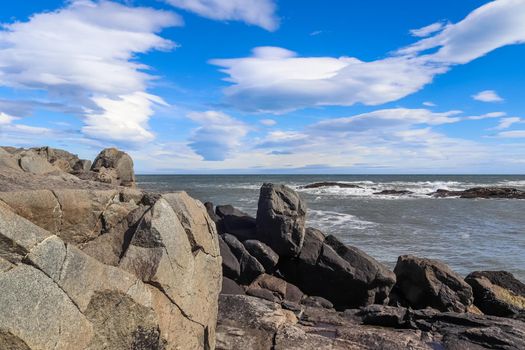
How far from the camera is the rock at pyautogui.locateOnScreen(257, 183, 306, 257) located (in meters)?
15.5

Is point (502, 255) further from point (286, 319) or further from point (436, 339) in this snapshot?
point (286, 319)

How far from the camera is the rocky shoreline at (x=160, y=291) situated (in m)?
4.75

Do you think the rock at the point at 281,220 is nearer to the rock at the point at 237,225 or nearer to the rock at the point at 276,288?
the rock at the point at 237,225

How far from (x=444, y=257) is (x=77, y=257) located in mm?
17299

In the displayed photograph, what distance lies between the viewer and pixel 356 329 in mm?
9086

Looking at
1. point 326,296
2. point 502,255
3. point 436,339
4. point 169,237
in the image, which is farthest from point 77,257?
point 502,255

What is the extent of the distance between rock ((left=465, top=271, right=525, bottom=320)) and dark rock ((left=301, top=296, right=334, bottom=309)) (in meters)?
4.57

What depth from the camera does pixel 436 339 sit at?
900cm

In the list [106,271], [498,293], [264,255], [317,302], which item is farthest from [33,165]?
[498,293]

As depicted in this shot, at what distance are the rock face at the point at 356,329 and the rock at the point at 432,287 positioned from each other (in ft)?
9.83

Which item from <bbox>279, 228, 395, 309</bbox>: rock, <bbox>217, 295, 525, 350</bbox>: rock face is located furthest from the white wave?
<bbox>217, 295, 525, 350</bbox>: rock face

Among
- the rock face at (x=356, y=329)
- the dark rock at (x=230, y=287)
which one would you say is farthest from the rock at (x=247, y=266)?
the rock face at (x=356, y=329)

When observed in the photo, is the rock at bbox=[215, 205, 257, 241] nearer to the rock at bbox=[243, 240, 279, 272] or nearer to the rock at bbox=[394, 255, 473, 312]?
the rock at bbox=[243, 240, 279, 272]

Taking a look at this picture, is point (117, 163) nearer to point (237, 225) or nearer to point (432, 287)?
point (237, 225)
